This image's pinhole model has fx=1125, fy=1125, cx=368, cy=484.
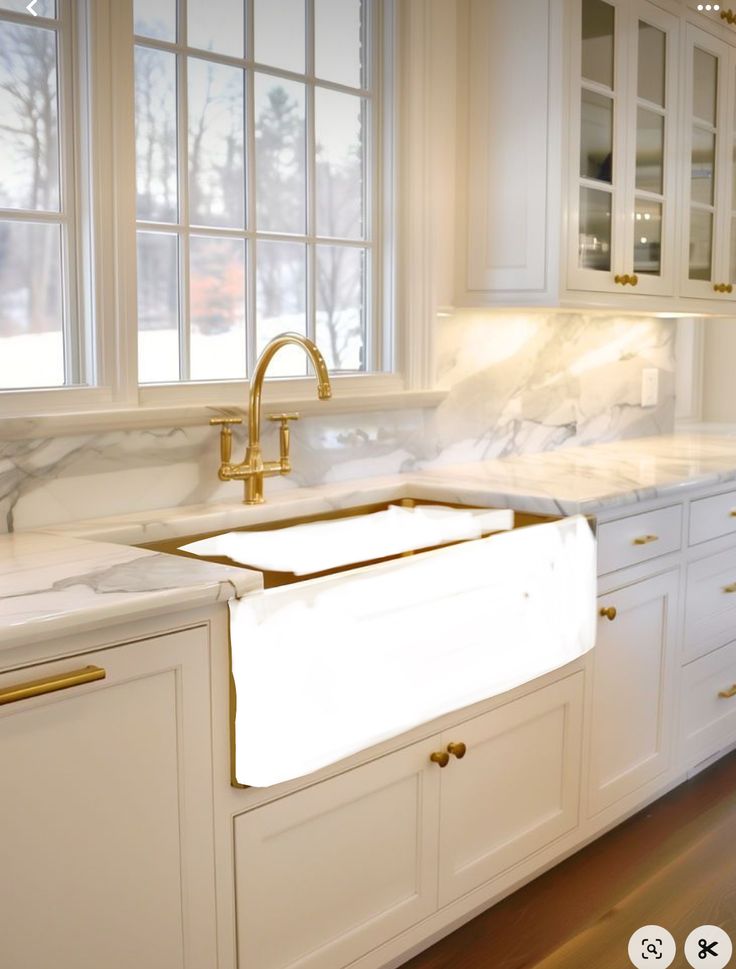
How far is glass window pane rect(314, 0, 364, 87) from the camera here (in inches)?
104

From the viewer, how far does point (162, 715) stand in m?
1.54

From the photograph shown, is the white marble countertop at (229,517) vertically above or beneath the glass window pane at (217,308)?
beneath

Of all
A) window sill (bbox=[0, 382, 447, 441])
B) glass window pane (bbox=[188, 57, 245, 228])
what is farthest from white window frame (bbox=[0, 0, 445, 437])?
glass window pane (bbox=[188, 57, 245, 228])

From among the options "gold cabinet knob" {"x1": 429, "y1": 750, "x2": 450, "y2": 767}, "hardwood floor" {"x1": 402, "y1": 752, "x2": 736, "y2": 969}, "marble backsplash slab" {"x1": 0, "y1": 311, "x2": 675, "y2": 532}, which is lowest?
"hardwood floor" {"x1": 402, "y1": 752, "x2": 736, "y2": 969}

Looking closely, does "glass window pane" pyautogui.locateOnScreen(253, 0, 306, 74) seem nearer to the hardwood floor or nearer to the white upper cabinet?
the white upper cabinet

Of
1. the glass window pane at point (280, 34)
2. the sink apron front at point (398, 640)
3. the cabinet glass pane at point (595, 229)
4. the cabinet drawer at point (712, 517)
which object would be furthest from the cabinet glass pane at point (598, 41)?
the sink apron front at point (398, 640)

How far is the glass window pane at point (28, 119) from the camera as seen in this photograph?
6.64ft

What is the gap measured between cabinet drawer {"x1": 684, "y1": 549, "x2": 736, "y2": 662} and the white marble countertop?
0.77 feet

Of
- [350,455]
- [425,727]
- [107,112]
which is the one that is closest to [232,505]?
→ [350,455]

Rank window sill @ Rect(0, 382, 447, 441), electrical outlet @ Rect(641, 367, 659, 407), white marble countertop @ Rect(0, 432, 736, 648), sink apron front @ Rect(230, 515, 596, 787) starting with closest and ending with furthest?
white marble countertop @ Rect(0, 432, 736, 648) → sink apron front @ Rect(230, 515, 596, 787) → window sill @ Rect(0, 382, 447, 441) → electrical outlet @ Rect(641, 367, 659, 407)

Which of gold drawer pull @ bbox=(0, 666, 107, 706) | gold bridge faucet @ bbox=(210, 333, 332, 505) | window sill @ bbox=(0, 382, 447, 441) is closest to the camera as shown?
gold drawer pull @ bbox=(0, 666, 107, 706)

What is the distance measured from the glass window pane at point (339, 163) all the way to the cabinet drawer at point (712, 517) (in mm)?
1102

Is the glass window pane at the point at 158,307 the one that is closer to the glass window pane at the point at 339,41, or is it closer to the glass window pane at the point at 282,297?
the glass window pane at the point at 282,297

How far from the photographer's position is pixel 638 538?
260 centimetres
